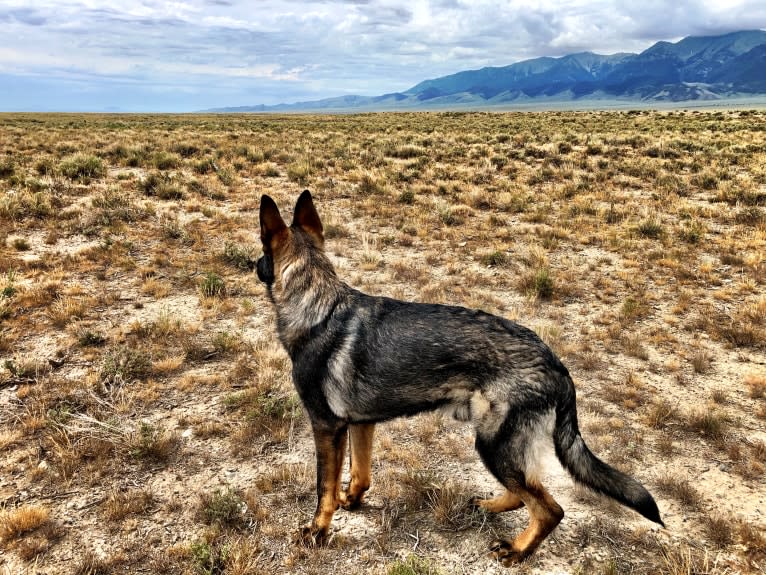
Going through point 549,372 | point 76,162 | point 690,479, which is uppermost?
point 76,162

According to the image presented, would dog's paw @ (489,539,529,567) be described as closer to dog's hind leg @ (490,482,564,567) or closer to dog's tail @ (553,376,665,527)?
dog's hind leg @ (490,482,564,567)

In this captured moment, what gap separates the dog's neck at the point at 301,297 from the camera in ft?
10.6

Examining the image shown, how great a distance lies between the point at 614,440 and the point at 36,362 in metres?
6.30

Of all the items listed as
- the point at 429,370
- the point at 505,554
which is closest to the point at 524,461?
the point at 429,370

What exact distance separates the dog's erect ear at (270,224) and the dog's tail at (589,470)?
216 cm

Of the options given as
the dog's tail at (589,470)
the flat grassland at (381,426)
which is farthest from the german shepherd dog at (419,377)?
the flat grassland at (381,426)

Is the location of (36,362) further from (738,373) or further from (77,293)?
(738,373)

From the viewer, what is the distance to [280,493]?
3.82 m

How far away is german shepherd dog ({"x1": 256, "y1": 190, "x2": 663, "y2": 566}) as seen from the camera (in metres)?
2.78

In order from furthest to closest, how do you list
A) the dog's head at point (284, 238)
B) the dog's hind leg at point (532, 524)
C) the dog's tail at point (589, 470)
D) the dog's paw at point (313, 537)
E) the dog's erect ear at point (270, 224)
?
the dog's paw at point (313, 537) < the dog's head at point (284, 238) < the dog's erect ear at point (270, 224) < the dog's hind leg at point (532, 524) < the dog's tail at point (589, 470)

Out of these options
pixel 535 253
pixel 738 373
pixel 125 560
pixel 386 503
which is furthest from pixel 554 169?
pixel 125 560

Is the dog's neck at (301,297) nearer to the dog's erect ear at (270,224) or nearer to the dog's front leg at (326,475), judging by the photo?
the dog's erect ear at (270,224)

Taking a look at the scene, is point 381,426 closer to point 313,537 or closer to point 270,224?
point 313,537

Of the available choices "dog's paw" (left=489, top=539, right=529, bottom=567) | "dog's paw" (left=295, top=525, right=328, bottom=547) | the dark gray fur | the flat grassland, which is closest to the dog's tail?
the dark gray fur
